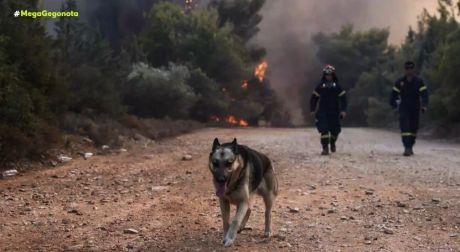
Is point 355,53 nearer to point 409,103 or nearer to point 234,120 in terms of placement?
point 234,120

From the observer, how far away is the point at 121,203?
7695 millimetres

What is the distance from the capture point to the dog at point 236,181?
17.8 ft

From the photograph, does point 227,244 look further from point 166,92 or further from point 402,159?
point 166,92

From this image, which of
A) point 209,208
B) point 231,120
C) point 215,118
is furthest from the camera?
point 231,120

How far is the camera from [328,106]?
13617mm

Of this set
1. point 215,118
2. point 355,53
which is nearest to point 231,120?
point 215,118

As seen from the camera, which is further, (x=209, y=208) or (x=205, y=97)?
(x=205, y=97)

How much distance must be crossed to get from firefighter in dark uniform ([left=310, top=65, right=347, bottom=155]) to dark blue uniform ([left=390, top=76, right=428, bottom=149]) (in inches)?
57.6

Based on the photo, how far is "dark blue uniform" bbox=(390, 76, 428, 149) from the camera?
13.6 metres

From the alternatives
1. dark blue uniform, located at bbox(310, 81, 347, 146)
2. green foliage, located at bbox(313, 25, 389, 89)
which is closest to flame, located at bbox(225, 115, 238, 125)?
green foliage, located at bbox(313, 25, 389, 89)

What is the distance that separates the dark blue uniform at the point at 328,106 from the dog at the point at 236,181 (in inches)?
305

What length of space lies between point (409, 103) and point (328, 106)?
206 cm

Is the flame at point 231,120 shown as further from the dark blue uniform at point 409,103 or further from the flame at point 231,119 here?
the dark blue uniform at point 409,103

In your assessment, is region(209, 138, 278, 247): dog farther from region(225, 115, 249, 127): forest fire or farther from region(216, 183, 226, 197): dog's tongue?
region(225, 115, 249, 127): forest fire
